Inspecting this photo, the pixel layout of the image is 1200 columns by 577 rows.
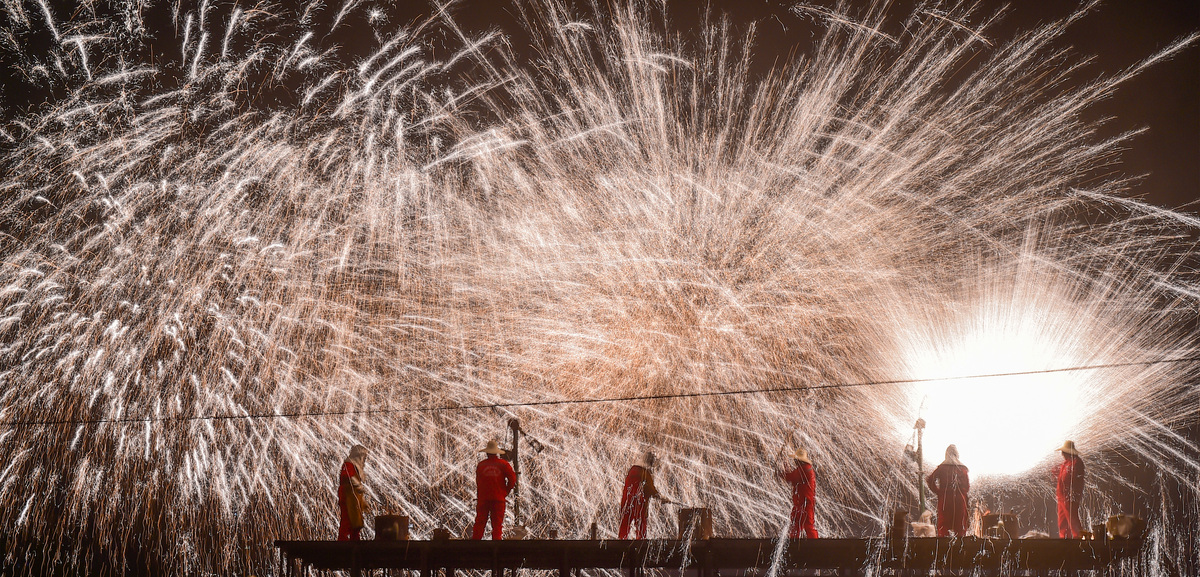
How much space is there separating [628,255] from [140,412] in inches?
348

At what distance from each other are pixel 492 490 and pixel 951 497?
18.6 feet

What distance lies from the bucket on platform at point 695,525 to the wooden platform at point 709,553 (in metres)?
0.11

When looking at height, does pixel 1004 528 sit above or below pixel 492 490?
below

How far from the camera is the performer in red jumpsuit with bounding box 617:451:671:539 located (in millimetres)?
11898

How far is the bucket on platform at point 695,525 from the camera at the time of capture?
11.4 metres

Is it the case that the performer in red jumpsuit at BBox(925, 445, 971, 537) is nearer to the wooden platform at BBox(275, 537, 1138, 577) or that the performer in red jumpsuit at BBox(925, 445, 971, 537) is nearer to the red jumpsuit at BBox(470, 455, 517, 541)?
the wooden platform at BBox(275, 537, 1138, 577)

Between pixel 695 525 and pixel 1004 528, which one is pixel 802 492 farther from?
pixel 1004 528

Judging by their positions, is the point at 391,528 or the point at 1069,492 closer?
the point at 391,528

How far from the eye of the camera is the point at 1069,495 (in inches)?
492

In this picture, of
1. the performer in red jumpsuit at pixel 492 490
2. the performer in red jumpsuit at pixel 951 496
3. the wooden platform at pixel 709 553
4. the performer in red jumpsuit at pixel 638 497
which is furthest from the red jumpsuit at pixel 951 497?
the performer in red jumpsuit at pixel 492 490

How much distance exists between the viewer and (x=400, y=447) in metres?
18.4

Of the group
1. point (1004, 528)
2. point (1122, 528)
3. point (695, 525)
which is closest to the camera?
point (1122, 528)

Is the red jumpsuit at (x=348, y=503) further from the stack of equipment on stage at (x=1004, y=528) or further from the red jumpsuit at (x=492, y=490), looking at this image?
the stack of equipment on stage at (x=1004, y=528)

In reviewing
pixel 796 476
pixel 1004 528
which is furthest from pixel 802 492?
pixel 1004 528
